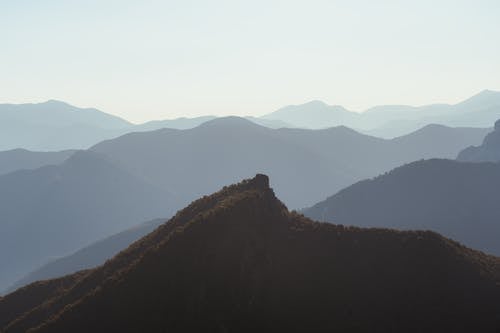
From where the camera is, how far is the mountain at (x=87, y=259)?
177 meters

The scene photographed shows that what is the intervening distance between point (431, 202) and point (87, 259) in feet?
396

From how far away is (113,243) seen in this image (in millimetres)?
192125

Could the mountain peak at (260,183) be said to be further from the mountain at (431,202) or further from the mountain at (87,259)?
the mountain at (87,259)

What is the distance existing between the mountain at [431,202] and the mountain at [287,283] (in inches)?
4156

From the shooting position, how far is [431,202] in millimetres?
151875

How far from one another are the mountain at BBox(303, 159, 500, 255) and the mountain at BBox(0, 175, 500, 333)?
4156 inches

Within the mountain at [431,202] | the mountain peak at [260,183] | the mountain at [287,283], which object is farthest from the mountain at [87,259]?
the mountain at [287,283]

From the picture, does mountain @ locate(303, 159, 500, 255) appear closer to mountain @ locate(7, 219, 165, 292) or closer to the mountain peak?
mountain @ locate(7, 219, 165, 292)

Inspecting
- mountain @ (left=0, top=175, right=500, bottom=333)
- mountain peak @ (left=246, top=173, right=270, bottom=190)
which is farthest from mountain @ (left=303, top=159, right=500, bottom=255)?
mountain @ (left=0, top=175, right=500, bottom=333)

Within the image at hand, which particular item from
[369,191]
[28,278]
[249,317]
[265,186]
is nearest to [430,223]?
[369,191]

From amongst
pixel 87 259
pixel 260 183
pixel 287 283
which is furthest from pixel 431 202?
pixel 287 283

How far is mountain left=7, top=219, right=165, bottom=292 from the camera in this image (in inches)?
6973

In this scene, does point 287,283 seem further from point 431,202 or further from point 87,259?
point 87,259

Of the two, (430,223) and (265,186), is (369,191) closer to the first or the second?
(430,223)
